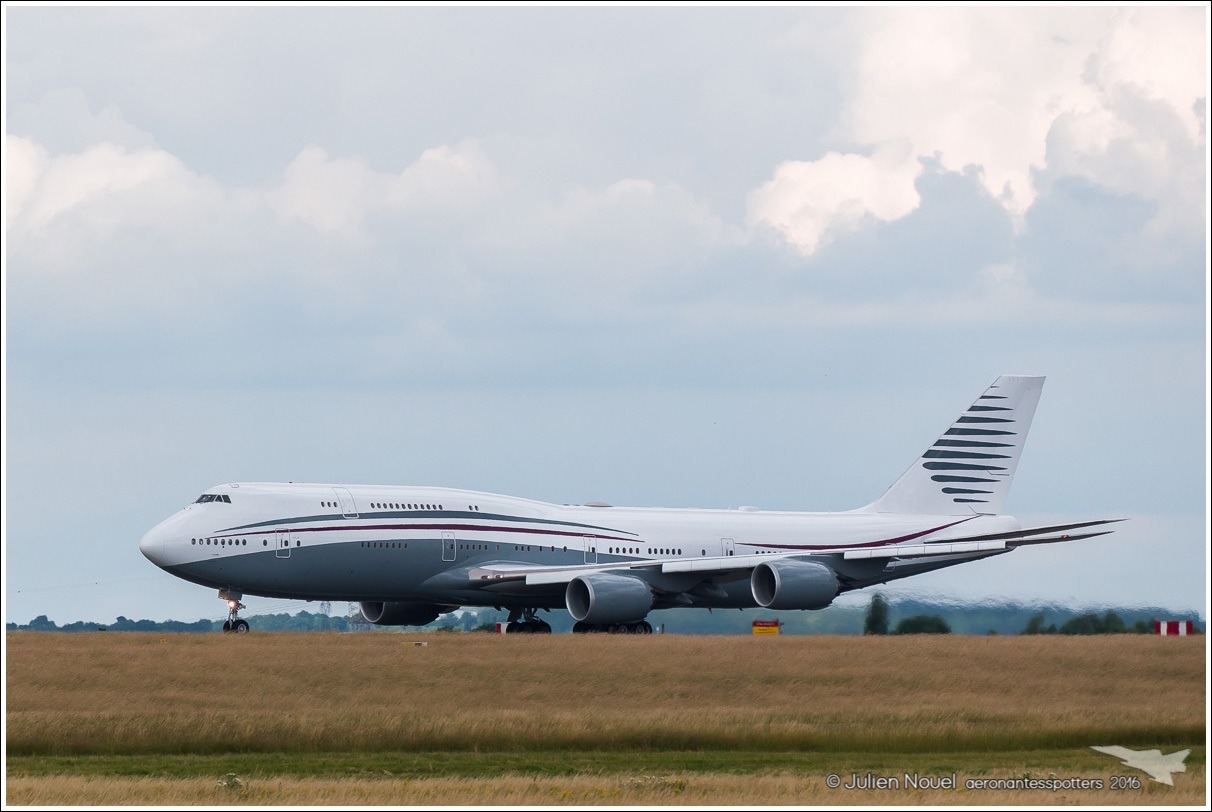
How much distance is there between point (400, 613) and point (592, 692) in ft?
61.8

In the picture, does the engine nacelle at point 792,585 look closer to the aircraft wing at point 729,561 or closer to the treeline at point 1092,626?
the aircraft wing at point 729,561

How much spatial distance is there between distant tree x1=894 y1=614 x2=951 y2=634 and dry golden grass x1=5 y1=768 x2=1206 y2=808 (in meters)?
22.0

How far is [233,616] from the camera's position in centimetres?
4725

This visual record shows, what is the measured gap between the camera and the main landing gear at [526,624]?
52.3 metres

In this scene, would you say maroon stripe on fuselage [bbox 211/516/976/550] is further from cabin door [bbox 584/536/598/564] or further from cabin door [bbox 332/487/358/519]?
cabin door [bbox 332/487/358/519]

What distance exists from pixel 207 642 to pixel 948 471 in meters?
31.4

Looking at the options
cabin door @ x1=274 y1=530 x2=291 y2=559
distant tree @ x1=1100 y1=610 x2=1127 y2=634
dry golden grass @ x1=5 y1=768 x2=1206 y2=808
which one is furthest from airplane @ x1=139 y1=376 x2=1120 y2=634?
dry golden grass @ x1=5 y1=768 x2=1206 y2=808

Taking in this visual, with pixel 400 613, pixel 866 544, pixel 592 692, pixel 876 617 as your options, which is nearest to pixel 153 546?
pixel 400 613

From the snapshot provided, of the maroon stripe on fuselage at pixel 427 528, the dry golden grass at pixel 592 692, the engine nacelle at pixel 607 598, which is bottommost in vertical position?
the dry golden grass at pixel 592 692

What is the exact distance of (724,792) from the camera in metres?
23.7

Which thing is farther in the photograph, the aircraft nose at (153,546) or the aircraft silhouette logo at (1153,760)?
the aircraft nose at (153,546)

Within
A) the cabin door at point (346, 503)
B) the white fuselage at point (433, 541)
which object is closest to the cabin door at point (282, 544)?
the white fuselage at point (433, 541)

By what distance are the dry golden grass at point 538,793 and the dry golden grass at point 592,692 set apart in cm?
501

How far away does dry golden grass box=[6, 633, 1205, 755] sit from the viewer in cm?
3066
